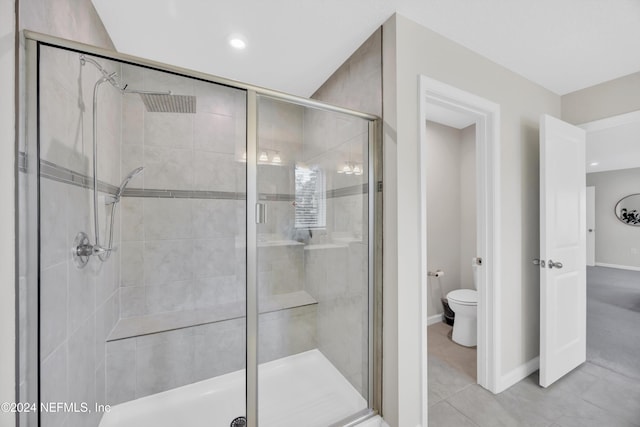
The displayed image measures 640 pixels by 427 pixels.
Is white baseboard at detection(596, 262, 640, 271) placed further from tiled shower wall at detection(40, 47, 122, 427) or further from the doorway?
tiled shower wall at detection(40, 47, 122, 427)

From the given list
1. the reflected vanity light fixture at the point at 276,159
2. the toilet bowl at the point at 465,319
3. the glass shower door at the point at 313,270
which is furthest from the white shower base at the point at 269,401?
the toilet bowl at the point at 465,319

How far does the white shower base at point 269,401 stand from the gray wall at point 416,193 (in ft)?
1.24

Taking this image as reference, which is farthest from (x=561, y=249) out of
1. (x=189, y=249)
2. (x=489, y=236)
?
(x=189, y=249)

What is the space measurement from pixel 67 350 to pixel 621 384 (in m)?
3.56

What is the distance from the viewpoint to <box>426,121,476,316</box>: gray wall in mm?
3074

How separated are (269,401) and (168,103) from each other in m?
2.03

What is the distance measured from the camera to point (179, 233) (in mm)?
2010

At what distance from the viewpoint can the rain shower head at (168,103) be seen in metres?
1.64

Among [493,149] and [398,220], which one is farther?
[493,149]

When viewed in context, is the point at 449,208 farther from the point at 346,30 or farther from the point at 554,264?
the point at 346,30

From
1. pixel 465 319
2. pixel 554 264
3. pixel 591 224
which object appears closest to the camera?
pixel 554 264

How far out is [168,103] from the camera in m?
1.75
